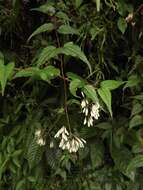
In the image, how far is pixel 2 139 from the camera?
195 centimetres

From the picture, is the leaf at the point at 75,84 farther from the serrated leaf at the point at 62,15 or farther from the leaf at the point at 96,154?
the leaf at the point at 96,154

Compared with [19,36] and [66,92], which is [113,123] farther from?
[19,36]

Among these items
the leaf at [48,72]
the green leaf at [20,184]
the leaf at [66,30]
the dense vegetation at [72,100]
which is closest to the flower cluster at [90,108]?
the dense vegetation at [72,100]

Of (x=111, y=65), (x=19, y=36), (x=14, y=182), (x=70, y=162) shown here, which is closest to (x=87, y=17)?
(x=111, y=65)

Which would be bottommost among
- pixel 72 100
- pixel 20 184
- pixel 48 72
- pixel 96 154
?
pixel 20 184

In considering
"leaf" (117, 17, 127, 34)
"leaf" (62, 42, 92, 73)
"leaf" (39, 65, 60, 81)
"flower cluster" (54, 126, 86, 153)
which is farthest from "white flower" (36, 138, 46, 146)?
"leaf" (117, 17, 127, 34)

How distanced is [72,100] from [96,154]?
0.97ft

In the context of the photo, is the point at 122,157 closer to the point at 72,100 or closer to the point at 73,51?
the point at 72,100

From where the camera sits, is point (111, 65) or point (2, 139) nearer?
point (111, 65)

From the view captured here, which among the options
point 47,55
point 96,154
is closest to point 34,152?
point 96,154

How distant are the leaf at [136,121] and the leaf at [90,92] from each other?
0.79 feet

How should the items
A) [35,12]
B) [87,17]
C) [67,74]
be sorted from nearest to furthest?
[67,74]
[87,17]
[35,12]

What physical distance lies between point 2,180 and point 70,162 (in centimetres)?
34

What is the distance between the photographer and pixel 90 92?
5.02ft
